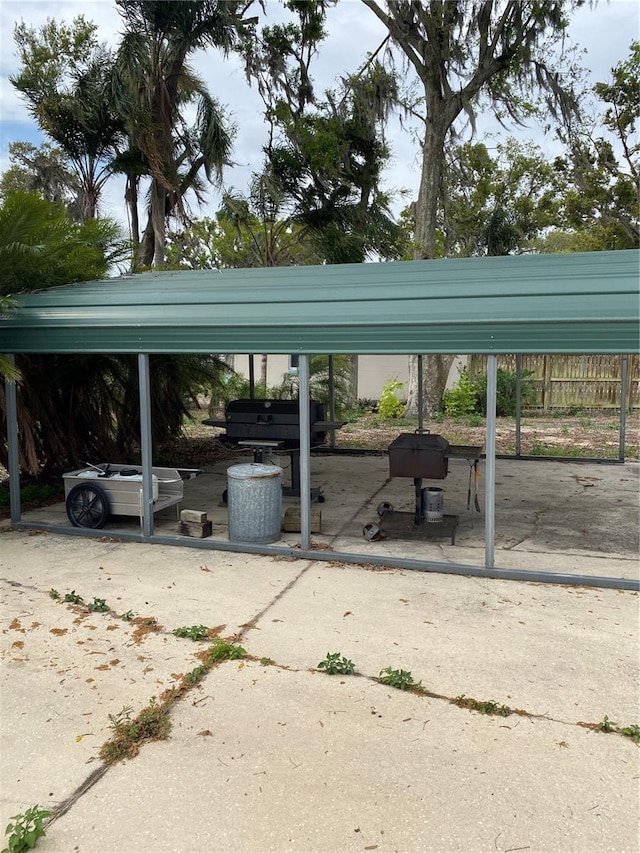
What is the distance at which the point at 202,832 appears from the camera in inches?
104

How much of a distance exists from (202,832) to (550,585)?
3578 millimetres

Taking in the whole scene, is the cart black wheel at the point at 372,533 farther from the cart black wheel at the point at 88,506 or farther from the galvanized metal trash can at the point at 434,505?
the cart black wheel at the point at 88,506

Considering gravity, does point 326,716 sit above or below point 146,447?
below

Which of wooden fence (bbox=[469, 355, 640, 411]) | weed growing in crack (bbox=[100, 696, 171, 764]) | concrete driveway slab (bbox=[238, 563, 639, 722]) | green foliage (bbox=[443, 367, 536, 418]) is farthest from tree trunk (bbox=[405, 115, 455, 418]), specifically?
weed growing in crack (bbox=[100, 696, 171, 764])

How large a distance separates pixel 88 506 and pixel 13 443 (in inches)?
41.1

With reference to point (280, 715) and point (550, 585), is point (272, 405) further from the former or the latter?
point (280, 715)

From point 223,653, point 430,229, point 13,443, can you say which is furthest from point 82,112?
point 223,653

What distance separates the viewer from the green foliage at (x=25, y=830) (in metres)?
2.52

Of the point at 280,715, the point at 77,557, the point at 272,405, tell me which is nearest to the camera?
the point at 280,715

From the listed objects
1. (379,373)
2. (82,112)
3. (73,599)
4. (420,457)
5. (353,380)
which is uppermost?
(82,112)

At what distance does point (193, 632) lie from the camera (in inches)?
175

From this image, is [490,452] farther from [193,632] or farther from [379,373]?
[379,373]

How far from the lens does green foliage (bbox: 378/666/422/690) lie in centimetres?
373

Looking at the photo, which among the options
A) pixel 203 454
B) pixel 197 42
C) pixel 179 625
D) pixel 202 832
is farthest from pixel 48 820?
pixel 197 42
